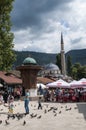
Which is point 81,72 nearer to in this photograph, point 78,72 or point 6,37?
point 78,72

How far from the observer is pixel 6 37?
1836 inches

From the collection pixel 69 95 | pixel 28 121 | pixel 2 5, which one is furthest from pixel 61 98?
pixel 28 121

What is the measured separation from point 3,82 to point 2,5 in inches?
697

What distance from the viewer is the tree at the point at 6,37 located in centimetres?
4589

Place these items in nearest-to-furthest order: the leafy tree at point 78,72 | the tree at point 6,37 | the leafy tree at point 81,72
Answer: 1. the tree at point 6,37
2. the leafy tree at point 81,72
3. the leafy tree at point 78,72

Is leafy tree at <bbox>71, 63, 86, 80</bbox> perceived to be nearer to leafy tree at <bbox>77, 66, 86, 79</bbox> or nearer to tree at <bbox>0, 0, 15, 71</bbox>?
leafy tree at <bbox>77, 66, 86, 79</bbox>

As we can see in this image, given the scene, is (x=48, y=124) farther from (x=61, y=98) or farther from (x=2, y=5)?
(x=2, y=5)

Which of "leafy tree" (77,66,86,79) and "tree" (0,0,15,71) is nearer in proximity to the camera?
"tree" (0,0,15,71)

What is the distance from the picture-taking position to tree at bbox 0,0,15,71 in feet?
151

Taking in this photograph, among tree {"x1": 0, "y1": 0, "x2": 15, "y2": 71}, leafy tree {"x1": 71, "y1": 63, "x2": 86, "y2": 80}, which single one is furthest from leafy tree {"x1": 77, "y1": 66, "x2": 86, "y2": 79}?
tree {"x1": 0, "y1": 0, "x2": 15, "y2": 71}

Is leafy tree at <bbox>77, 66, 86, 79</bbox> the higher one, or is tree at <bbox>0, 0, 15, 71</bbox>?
leafy tree at <bbox>77, 66, 86, 79</bbox>

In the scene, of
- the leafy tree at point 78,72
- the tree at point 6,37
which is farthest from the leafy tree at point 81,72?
the tree at point 6,37

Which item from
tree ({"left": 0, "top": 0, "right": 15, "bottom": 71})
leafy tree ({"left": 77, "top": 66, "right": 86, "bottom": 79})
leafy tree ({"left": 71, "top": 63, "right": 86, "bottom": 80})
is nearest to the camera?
tree ({"left": 0, "top": 0, "right": 15, "bottom": 71})

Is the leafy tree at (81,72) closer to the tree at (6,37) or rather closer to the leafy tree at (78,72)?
the leafy tree at (78,72)
